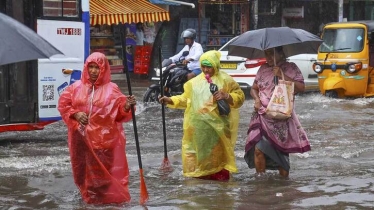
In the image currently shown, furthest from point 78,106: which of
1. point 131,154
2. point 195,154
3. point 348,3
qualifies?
point 348,3

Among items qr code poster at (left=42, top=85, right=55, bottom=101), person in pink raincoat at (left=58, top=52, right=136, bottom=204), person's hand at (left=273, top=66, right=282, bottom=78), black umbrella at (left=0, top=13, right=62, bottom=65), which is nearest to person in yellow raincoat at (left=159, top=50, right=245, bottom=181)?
person's hand at (left=273, top=66, right=282, bottom=78)

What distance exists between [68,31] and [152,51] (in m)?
13.5

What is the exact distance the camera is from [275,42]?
8.66 meters

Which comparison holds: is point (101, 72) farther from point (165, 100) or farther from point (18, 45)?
point (18, 45)

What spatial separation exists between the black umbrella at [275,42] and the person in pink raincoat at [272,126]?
109 millimetres

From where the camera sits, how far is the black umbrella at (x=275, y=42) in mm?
8703

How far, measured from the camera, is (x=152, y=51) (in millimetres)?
25531

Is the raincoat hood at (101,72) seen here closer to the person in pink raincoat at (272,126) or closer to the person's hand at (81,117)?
the person's hand at (81,117)

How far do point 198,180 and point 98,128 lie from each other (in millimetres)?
1857

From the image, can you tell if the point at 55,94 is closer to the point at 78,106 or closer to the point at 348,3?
the point at 78,106

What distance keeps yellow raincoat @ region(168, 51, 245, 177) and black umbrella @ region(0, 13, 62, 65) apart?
2738 millimetres

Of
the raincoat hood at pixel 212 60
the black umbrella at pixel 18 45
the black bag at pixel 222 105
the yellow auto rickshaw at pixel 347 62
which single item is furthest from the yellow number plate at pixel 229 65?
the black umbrella at pixel 18 45

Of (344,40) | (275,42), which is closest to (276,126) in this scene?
(275,42)

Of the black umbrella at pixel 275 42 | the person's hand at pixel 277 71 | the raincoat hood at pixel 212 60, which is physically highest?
the black umbrella at pixel 275 42
